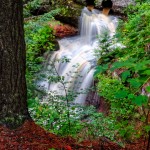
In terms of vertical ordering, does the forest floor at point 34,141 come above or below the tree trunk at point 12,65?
below

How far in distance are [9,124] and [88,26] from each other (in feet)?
29.7

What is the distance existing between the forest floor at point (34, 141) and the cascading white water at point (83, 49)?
472 cm

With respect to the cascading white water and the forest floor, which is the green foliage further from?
the cascading white water

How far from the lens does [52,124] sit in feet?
13.1

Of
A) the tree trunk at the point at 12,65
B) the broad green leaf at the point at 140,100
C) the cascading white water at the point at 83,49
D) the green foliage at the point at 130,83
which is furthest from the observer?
the cascading white water at the point at 83,49

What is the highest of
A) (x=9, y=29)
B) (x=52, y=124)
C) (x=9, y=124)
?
(x=9, y=29)

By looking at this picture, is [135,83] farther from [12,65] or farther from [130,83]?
[12,65]

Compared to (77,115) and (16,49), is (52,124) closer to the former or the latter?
(77,115)

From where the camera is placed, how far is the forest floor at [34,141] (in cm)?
309

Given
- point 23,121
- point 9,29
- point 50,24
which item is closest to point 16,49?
point 9,29

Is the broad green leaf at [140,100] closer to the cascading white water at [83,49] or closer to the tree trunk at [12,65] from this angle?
the tree trunk at [12,65]

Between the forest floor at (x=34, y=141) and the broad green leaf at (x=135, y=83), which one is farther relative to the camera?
the forest floor at (x=34, y=141)

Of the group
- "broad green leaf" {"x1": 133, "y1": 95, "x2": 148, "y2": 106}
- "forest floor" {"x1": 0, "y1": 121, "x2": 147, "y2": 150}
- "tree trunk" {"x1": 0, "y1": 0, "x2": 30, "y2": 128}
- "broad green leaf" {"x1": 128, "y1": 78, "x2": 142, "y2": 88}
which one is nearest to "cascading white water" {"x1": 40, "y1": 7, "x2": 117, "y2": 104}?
"forest floor" {"x1": 0, "y1": 121, "x2": 147, "y2": 150}

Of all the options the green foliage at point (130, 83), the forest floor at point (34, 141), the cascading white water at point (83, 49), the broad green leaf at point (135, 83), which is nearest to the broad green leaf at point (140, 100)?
the green foliage at point (130, 83)
